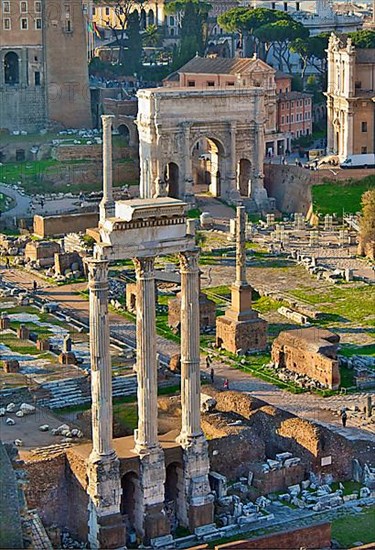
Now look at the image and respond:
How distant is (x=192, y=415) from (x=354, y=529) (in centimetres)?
408

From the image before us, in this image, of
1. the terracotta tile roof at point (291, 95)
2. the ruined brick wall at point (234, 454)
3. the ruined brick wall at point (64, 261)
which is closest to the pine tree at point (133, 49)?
the terracotta tile roof at point (291, 95)

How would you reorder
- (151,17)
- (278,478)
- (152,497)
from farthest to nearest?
(151,17)
(278,478)
(152,497)

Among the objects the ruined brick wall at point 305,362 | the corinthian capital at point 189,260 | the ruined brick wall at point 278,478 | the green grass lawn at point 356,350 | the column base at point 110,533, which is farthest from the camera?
the green grass lawn at point 356,350

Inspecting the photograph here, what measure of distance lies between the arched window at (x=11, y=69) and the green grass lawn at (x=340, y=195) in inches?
902

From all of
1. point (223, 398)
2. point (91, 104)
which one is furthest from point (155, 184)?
point (223, 398)

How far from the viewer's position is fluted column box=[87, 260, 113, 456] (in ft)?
97.1

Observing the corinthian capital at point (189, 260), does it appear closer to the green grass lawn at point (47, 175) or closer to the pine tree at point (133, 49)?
the green grass lawn at point (47, 175)

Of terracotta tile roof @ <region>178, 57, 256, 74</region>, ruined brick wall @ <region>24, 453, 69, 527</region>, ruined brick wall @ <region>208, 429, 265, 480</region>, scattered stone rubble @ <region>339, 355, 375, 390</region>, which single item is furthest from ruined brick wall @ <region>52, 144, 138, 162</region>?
ruined brick wall @ <region>24, 453, 69, 527</region>

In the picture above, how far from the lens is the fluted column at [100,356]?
29609mm

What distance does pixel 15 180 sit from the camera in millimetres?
73812

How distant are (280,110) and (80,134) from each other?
1087 cm

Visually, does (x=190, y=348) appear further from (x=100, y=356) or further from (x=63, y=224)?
(x=63, y=224)

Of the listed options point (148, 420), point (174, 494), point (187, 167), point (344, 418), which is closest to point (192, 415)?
point (148, 420)

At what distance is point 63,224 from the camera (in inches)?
2547
